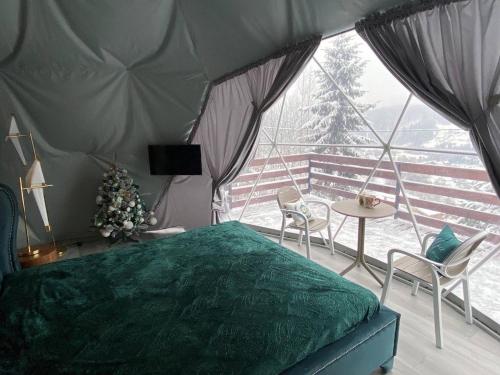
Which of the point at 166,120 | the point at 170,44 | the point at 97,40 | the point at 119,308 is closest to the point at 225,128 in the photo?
the point at 166,120

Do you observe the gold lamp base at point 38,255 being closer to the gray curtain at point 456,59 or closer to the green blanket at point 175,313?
the green blanket at point 175,313

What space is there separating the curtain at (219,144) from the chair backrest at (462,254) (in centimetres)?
248

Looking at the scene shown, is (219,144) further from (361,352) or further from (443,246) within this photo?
(361,352)

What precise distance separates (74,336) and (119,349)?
0.98 ft

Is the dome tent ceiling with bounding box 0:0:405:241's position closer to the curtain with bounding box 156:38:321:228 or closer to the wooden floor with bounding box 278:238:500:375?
the curtain with bounding box 156:38:321:228

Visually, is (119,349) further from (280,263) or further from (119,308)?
(280,263)

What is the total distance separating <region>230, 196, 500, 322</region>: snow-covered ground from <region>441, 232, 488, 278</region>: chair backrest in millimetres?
724

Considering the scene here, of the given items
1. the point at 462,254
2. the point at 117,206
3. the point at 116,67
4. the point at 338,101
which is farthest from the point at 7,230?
the point at 338,101

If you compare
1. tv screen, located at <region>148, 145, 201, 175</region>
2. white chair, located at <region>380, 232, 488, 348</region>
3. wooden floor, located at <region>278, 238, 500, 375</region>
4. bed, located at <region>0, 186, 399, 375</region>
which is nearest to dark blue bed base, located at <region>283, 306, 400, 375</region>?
bed, located at <region>0, 186, 399, 375</region>

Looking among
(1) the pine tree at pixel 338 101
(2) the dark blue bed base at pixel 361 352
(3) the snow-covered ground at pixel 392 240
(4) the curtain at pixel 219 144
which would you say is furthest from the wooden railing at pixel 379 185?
(2) the dark blue bed base at pixel 361 352

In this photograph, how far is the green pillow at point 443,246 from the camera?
2.11 meters

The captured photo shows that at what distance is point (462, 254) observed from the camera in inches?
76.4

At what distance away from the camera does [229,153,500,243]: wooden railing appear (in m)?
3.22

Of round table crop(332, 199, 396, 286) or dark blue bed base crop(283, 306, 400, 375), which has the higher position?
round table crop(332, 199, 396, 286)
